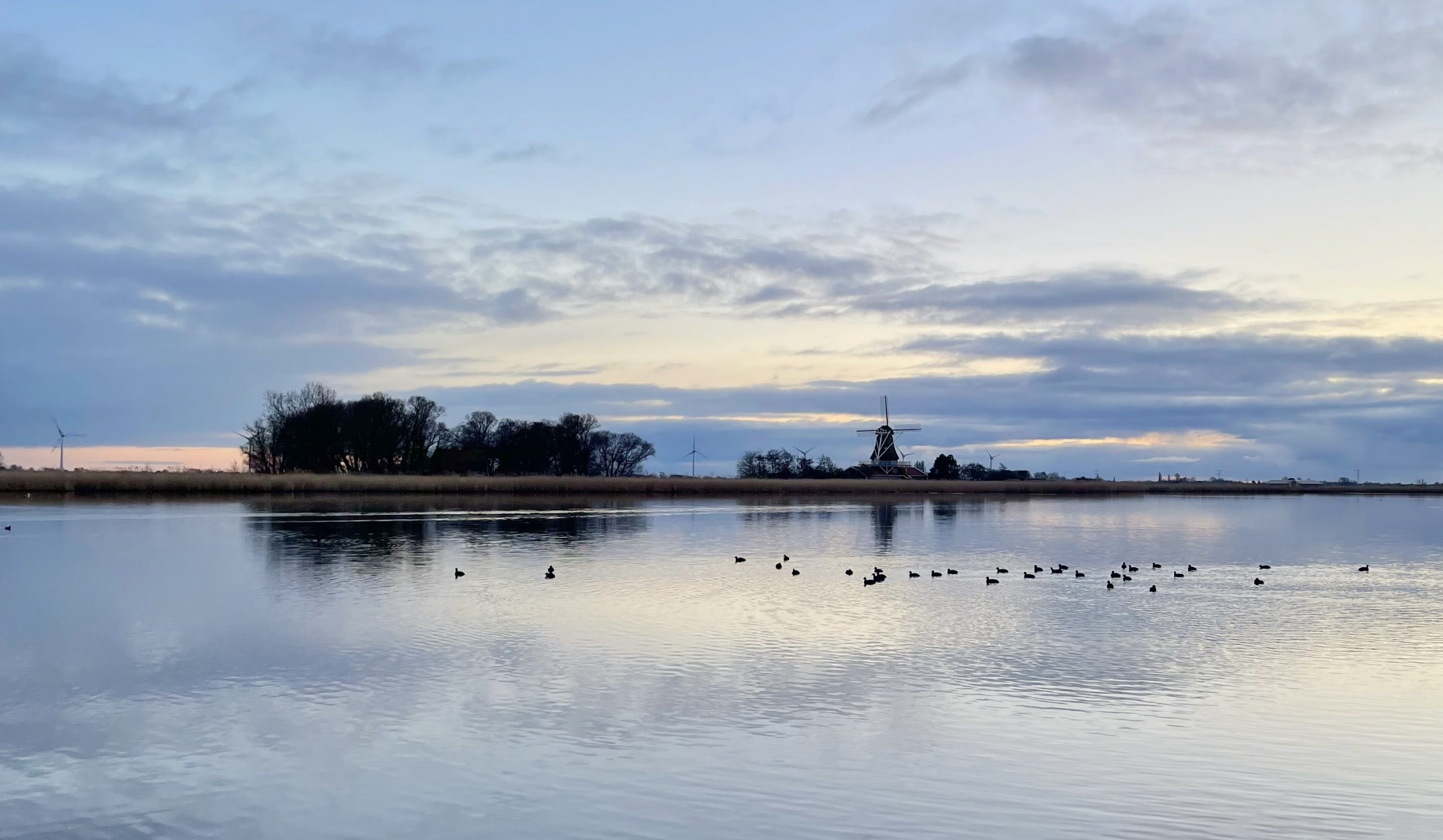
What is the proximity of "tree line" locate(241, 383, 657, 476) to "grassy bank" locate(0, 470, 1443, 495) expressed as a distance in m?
9.53

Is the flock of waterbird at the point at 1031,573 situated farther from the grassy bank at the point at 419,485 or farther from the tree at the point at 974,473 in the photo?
the tree at the point at 974,473

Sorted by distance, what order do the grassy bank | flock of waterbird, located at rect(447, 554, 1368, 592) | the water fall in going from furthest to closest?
the grassy bank → flock of waterbird, located at rect(447, 554, 1368, 592) → the water

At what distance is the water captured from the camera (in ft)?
27.7

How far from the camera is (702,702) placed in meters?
12.0

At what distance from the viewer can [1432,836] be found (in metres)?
7.99

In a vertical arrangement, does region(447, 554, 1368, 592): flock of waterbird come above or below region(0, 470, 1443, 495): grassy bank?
below

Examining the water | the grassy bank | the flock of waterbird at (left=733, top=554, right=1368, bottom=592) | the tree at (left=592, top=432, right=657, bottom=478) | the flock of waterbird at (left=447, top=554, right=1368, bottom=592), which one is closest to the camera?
the water

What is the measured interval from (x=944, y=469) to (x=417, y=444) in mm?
62806

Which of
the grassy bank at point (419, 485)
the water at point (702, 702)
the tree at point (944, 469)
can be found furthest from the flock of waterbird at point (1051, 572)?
the tree at point (944, 469)

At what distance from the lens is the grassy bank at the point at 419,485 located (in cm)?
Result: 6669

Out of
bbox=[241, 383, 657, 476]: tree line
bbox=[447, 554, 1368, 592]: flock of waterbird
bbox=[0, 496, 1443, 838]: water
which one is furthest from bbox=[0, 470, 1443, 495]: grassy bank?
bbox=[447, 554, 1368, 592]: flock of waterbird

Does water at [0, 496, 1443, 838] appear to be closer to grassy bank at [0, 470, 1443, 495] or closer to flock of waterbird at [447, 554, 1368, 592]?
flock of waterbird at [447, 554, 1368, 592]

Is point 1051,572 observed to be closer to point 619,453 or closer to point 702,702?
point 702,702

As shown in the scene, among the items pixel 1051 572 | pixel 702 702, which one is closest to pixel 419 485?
pixel 1051 572
